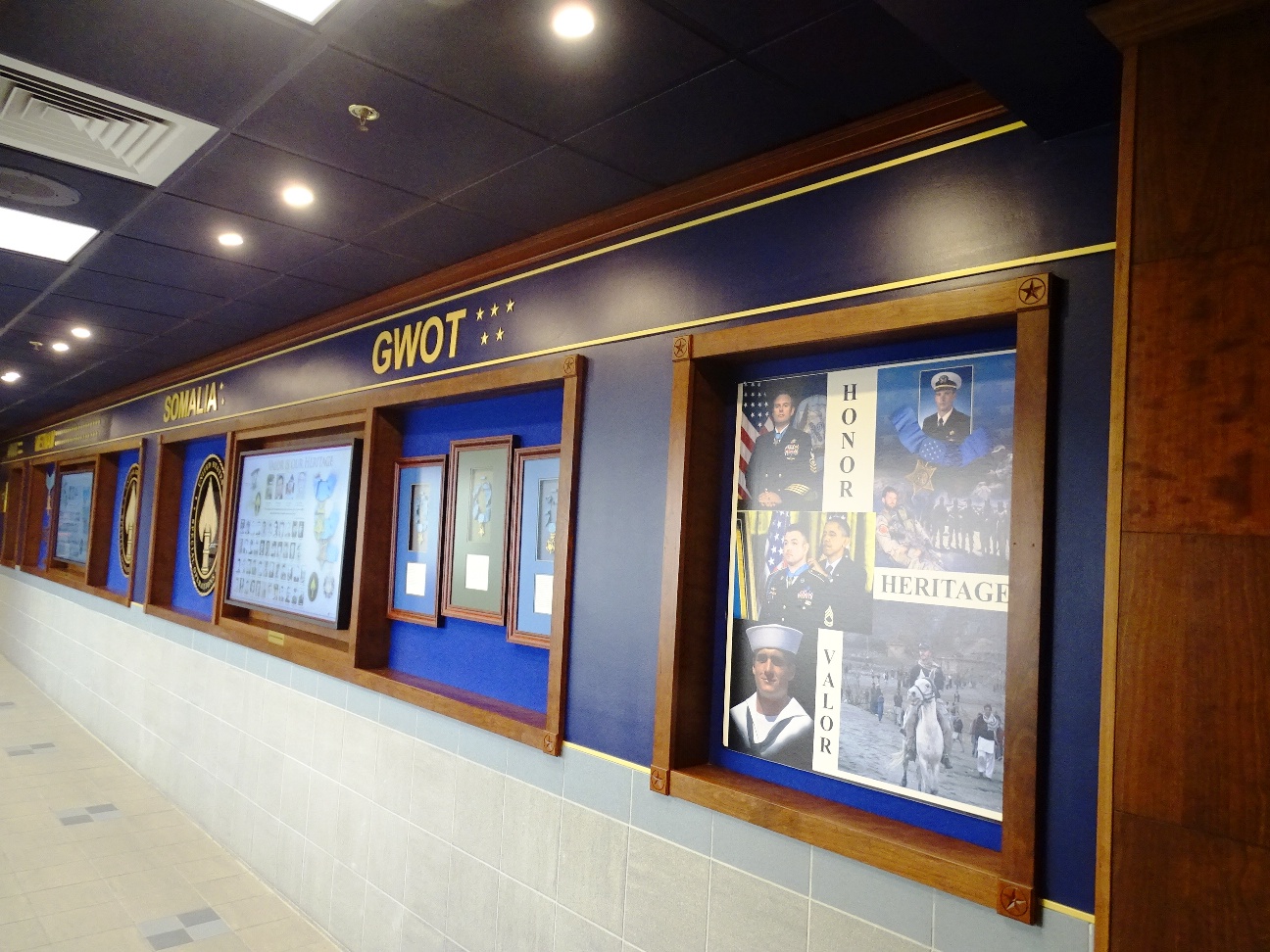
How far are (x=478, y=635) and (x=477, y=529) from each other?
1.52ft

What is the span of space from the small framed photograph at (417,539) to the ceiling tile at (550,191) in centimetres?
135

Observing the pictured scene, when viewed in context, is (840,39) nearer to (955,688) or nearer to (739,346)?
(739,346)

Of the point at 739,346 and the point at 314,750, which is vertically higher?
the point at 739,346

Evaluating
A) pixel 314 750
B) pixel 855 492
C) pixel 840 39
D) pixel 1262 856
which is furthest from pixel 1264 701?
pixel 314 750

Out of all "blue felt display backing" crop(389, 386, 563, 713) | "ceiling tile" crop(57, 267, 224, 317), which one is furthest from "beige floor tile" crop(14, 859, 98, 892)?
"ceiling tile" crop(57, 267, 224, 317)

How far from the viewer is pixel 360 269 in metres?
3.91

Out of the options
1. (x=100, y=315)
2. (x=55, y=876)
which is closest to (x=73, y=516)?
(x=100, y=315)

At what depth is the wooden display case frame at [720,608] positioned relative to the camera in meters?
1.83

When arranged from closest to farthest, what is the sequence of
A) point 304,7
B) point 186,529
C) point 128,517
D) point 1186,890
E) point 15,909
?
point 1186,890
point 304,7
point 15,909
point 186,529
point 128,517

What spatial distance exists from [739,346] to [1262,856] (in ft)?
5.53

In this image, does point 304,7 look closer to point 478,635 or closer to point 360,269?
point 360,269

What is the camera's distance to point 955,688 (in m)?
2.08

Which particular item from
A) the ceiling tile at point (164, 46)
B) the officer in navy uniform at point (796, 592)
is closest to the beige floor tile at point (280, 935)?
the officer in navy uniform at point (796, 592)

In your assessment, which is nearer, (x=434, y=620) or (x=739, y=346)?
(x=739, y=346)
